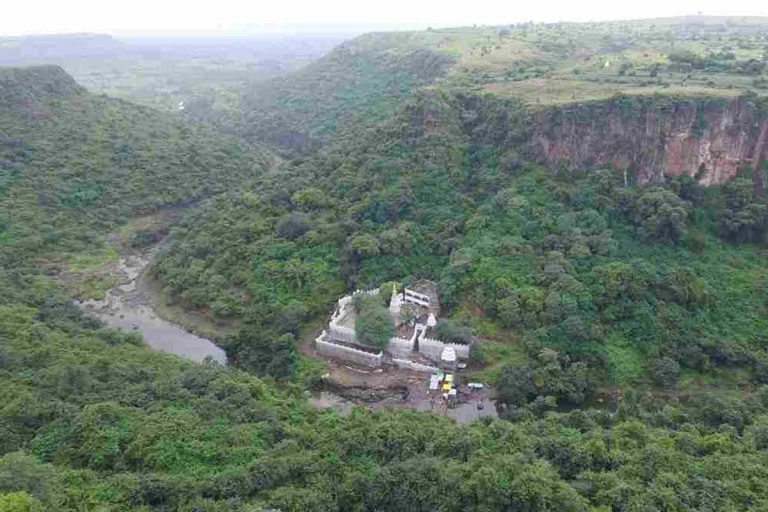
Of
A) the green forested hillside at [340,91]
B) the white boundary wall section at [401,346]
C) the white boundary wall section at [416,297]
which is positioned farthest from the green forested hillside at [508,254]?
the green forested hillside at [340,91]

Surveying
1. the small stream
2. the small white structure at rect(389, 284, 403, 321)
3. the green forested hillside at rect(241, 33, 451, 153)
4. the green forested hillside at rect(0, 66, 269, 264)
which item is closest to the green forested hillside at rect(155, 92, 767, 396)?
the small stream

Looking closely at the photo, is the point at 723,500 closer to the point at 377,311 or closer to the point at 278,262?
the point at 377,311

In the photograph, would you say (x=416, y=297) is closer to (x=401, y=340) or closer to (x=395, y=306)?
(x=395, y=306)

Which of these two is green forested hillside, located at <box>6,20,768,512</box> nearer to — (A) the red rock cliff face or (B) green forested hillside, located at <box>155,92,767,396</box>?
(B) green forested hillside, located at <box>155,92,767,396</box>

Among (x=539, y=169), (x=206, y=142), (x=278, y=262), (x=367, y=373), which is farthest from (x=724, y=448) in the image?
(x=206, y=142)

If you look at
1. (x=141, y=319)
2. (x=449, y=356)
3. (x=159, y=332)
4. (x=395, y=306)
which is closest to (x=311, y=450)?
(x=449, y=356)
